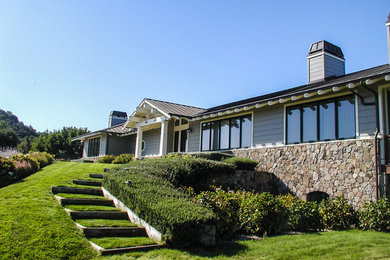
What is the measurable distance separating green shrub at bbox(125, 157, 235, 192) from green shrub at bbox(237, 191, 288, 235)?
8.74 feet

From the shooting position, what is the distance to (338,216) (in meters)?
9.13

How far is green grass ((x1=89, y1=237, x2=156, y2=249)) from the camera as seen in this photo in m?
6.21

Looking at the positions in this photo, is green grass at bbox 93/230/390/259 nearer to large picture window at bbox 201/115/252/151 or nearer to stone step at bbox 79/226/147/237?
stone step at bbox 79/226/147/237

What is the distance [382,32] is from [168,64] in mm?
8317

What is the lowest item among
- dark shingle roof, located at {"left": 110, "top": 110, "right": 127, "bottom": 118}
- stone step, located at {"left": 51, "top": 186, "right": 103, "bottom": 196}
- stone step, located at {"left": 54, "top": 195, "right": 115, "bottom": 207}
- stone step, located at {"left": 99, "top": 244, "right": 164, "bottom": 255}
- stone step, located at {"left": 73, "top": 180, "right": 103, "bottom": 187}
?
stone step, located at {"left": 99, "top": 244, "right": 164, "bottom": 255}

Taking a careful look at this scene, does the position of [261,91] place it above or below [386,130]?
above

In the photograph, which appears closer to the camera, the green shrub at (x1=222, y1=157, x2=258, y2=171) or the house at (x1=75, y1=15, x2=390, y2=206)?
the house at (x1=75, y1=15, x2=390, y2=206)

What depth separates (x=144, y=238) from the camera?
6.88m

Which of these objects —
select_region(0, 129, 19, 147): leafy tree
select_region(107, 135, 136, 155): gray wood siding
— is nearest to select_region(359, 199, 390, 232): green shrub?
select_region(107, 135, 136, 155): gray wood siding

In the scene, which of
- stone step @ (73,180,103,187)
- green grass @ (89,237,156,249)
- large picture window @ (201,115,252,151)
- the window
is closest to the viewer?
green grass @ (89,237,156,249)

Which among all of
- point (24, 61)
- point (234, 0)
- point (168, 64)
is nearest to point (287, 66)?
point (234, 0)

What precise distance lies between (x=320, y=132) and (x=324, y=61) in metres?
4.80

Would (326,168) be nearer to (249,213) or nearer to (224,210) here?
(249,213)

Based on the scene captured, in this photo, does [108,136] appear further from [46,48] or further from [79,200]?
[79,200]
